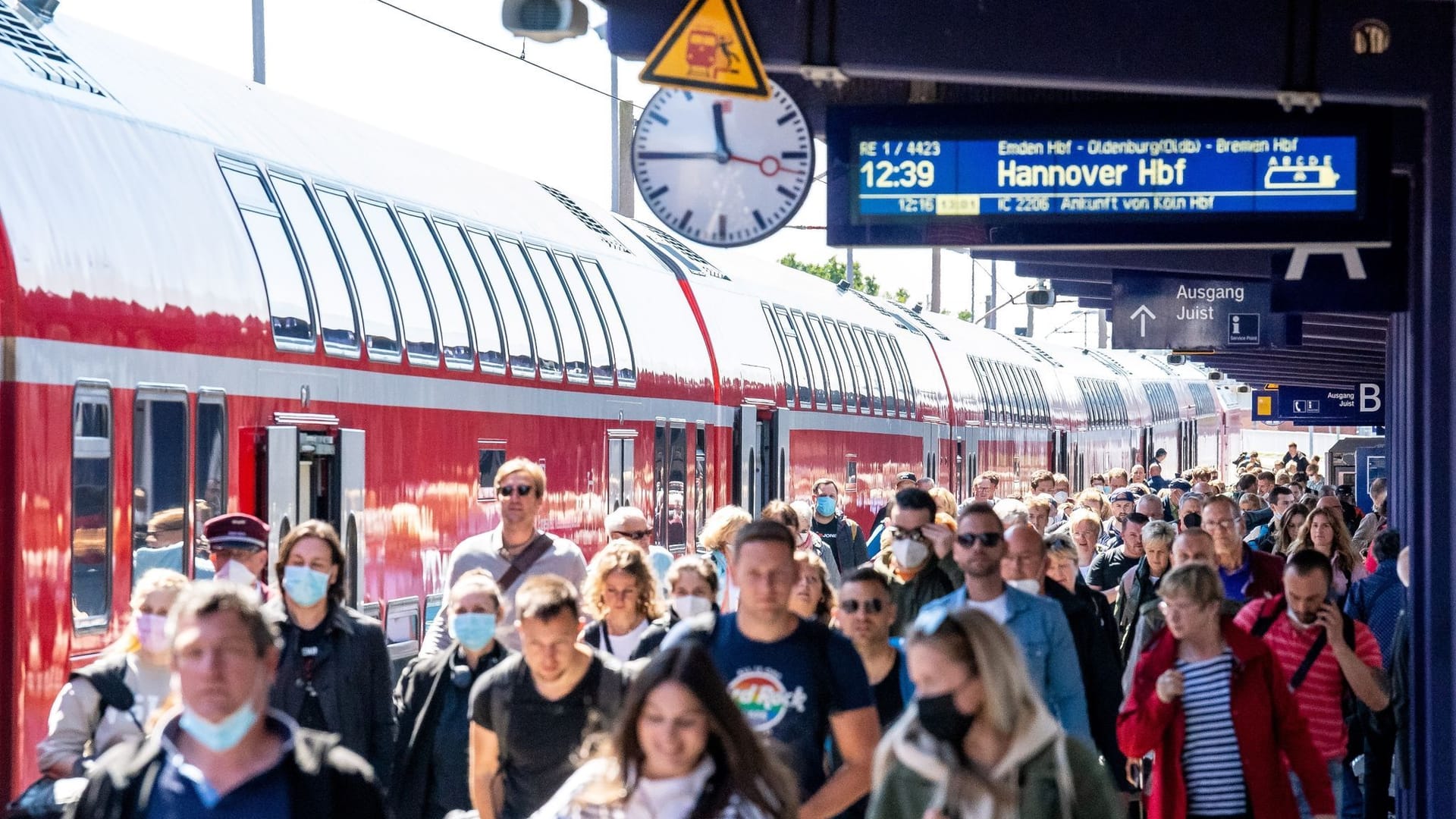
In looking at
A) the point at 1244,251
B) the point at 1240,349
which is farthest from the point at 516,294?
the point at 1240,349

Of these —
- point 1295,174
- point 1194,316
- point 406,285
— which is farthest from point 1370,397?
point 1295,174

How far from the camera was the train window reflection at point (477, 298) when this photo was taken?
1345cm

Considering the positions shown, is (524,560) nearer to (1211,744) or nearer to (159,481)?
(159,481)

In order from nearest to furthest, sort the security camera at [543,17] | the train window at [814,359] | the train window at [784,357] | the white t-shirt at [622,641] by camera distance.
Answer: the white t-shirt at [622,641] < the security camera at [543,17] < the train window at [784,357] < the train window at [814,359]

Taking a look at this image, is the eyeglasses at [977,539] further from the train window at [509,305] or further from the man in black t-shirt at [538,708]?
the train window at [509,305]

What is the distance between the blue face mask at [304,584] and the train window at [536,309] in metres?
6.63


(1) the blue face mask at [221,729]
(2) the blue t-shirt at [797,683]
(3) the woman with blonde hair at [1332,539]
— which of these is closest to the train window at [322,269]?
(2) the blue t-shirt at [797,683]

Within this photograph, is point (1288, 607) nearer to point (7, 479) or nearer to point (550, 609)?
point (550, 609)

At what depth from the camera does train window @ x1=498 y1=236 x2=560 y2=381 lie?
1460 cm

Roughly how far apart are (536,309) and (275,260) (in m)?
4.19

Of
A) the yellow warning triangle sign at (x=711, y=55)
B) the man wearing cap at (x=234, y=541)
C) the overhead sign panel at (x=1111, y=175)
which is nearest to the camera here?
the man wearing cap at (x=234, y=541)

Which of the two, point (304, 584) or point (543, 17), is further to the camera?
point (543, 17)

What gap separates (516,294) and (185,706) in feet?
32.7

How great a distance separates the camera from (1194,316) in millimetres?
20469
